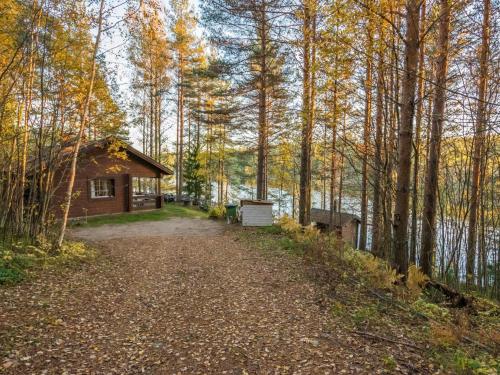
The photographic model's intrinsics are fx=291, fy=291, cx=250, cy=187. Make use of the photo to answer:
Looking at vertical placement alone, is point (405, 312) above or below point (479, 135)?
below

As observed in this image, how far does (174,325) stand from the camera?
149 inches

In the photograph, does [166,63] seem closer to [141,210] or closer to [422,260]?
[141,210]

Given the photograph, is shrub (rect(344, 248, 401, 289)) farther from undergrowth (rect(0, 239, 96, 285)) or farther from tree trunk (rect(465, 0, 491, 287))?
undergrowth (rect(0, 239, 96, 285))

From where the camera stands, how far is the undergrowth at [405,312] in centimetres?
300

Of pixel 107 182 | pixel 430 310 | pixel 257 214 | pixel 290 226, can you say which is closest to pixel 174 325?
pixel 430 310

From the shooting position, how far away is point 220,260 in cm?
703

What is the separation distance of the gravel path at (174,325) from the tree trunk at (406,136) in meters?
1.79

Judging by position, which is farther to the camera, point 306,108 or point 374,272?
point 306,108

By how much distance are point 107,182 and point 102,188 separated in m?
0.40

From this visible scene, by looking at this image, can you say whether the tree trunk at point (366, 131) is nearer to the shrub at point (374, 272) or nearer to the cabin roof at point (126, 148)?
the shrub at point (374, 272)

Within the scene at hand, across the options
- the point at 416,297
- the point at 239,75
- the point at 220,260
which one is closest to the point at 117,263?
the point at 220,260

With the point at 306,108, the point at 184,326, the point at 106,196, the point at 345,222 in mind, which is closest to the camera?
the point at 184,326

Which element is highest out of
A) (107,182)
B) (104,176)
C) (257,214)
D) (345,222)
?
(104,176)

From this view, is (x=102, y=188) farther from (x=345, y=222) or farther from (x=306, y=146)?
(x=345, y=222)
